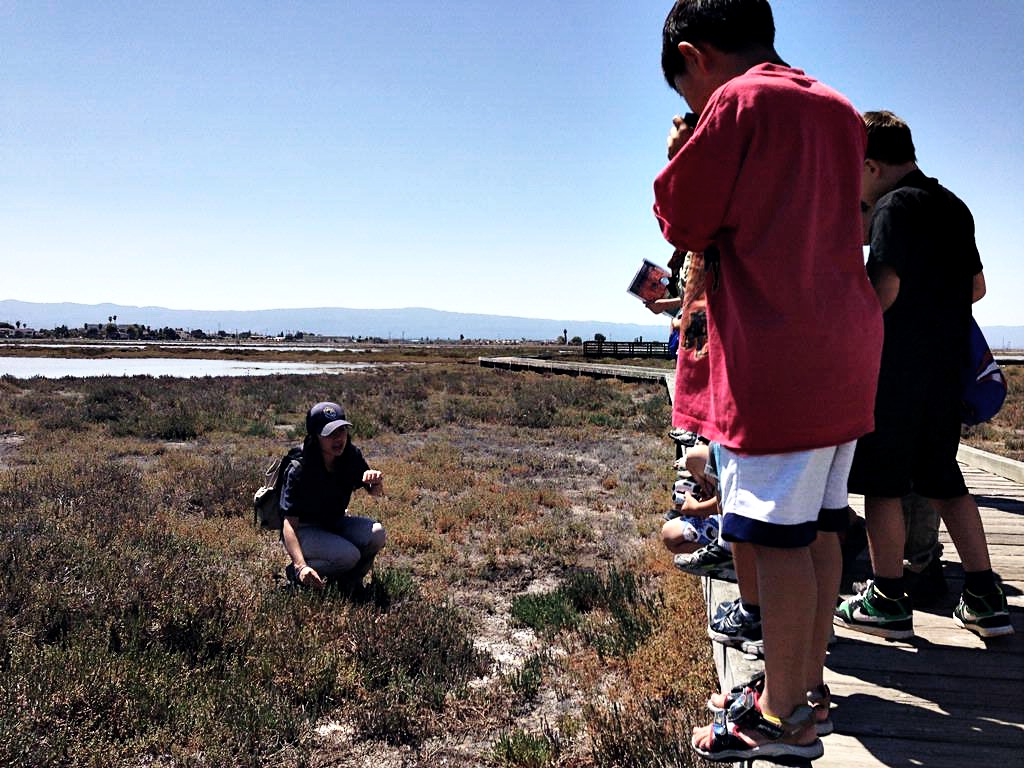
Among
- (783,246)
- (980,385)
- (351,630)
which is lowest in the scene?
(351,630)

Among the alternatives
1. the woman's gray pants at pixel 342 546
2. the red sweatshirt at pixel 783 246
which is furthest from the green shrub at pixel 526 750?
the woman's gray pants at pixel 342 546

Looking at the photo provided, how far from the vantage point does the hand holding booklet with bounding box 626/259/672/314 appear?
300cm

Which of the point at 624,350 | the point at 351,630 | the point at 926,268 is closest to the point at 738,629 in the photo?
the point at 926,268

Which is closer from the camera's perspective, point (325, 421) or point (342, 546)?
point (325, 421)

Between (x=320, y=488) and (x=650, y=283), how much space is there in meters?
2.91

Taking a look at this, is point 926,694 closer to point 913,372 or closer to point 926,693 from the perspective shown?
point 926,693

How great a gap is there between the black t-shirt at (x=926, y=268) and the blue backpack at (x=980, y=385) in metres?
0.11

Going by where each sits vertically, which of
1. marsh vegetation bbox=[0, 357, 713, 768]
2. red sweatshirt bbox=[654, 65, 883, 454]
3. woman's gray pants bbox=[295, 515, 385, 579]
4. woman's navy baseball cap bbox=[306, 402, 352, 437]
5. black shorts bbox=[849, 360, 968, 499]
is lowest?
marsh vegetation bbox=[0, 357, 713, 768]

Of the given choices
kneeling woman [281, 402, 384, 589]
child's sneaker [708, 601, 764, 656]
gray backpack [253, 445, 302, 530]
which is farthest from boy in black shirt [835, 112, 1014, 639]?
gray backpack [253, 445, 302, 530]

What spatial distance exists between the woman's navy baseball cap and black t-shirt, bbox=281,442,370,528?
0.24 metres

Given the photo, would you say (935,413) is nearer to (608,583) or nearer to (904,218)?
(904,218)

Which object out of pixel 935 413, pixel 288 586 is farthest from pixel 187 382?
pixel 935 413

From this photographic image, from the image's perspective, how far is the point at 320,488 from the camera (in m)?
4.81

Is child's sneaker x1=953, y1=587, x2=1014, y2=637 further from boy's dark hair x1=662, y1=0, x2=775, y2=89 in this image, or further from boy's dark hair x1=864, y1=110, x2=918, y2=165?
boy's dark hair x1=662, y1=0, x2=775, y2=89
